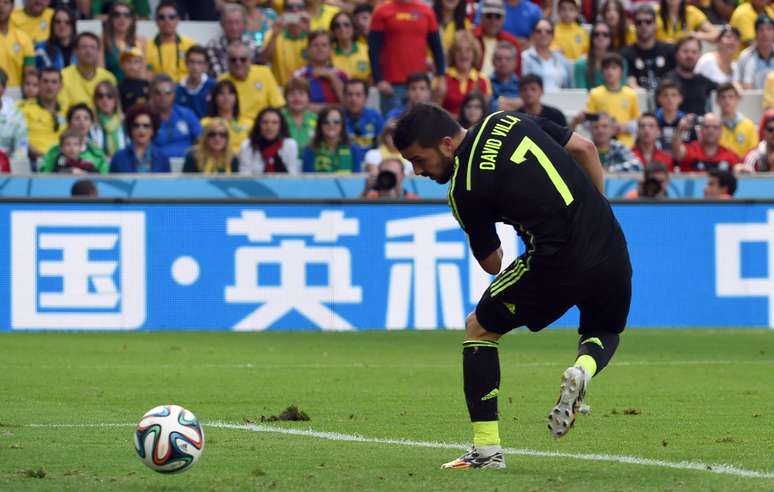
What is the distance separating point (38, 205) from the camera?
17078 millimetres

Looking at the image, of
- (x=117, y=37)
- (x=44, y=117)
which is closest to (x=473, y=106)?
(x=117, y=37)

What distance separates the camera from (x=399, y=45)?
68.1 ft

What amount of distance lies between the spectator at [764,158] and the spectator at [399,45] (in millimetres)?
3950

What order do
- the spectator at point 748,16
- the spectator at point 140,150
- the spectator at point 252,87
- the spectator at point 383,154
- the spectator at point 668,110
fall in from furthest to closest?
the spectator at point 748,16, the spectator at point 668,110, the spectator at point 252,87, the spectator at point 383,154, the spectator at point 140,150

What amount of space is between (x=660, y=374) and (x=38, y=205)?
24.0 ft

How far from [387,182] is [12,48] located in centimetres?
527

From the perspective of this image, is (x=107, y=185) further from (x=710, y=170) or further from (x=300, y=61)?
(x=710, y=170)

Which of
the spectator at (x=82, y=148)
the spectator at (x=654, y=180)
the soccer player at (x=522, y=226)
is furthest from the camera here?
the spectator at (x=654, y=180)

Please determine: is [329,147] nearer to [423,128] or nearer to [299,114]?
Result: [299,114]

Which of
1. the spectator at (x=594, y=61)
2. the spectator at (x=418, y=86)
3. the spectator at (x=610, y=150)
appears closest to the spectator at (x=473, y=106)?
the spectator at (x=418, y=86)

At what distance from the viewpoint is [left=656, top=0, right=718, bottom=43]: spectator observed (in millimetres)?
23594

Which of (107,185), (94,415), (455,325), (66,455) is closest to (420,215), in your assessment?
(455,325)

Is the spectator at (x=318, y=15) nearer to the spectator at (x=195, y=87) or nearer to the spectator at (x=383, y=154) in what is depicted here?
the spectator at (x=195, y=87)

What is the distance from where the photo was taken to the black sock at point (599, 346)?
739 centimetres
